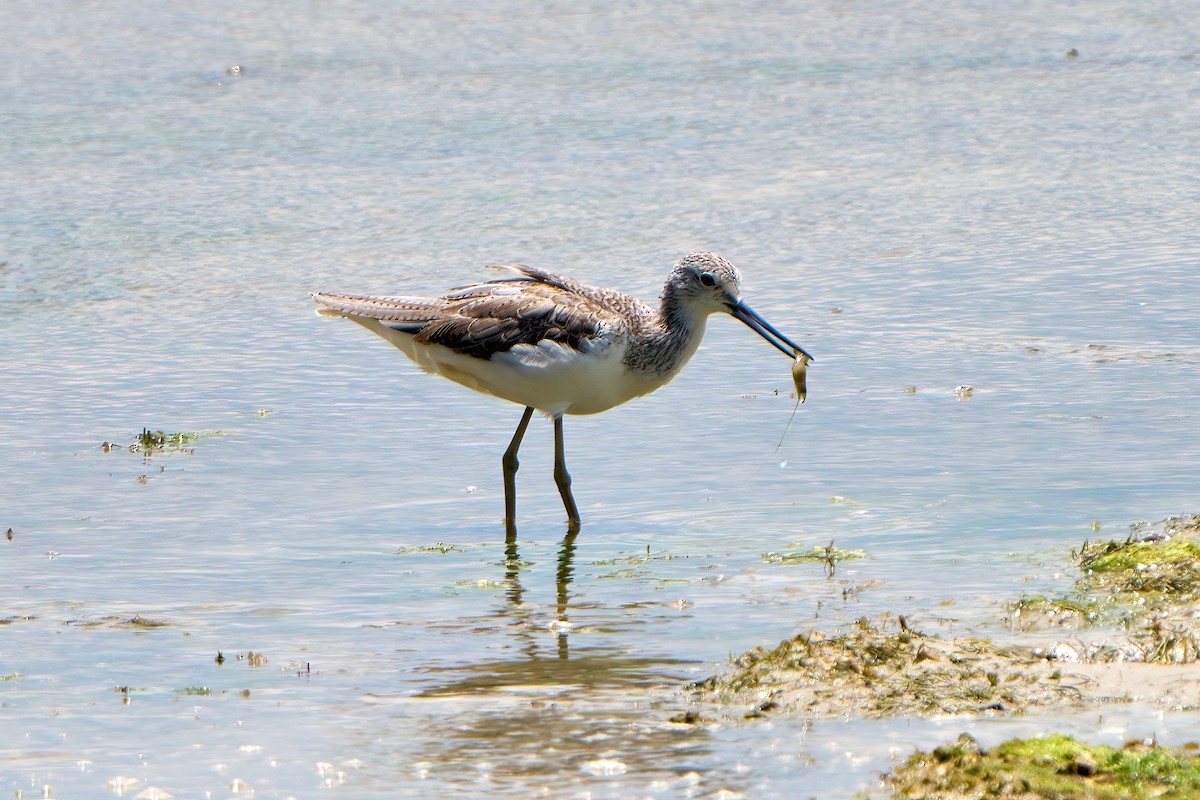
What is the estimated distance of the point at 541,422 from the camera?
9391 millimetres

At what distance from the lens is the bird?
25.5ft

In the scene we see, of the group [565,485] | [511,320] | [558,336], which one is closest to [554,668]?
[565,485]

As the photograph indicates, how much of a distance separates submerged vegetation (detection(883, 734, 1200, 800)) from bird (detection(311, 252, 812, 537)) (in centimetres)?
317

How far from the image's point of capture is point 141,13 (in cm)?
1862

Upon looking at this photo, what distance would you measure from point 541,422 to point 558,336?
5.46 ft

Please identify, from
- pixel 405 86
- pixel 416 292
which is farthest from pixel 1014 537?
pixel 405 86

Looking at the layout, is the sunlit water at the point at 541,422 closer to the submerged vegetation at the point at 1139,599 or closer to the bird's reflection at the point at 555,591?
the bird's reflection at the point at 555,591

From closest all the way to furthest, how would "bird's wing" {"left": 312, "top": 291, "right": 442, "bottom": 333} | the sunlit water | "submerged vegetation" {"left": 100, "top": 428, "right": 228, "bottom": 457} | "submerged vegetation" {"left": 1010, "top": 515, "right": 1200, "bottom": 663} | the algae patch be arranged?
the algae patch, the sunlit water, "submerged vegetation" {"left": 1010, "top": 515, "right": 1200, "bottom": 663}, "bird's wing" {"left": 312, "top": 291, "right": 442, "bottom": 333}, "submerged vegetation" {"left": 100, "top": 428, "right": 228, "bottom": 457}

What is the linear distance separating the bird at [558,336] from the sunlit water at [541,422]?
1.44 ft

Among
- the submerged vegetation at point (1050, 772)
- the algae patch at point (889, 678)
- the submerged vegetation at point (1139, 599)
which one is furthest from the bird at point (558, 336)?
the submerged vegetation at point (1050, 772)

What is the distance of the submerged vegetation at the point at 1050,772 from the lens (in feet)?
14.9

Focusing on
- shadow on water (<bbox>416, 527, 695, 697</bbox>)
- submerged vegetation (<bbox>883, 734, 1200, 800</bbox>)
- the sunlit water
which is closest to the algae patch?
the sunlit water

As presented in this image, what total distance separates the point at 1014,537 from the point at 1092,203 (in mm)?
5494

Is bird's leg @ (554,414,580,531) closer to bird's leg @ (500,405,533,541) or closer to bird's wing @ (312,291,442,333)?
bird's leg @ (500,405,533,541)
